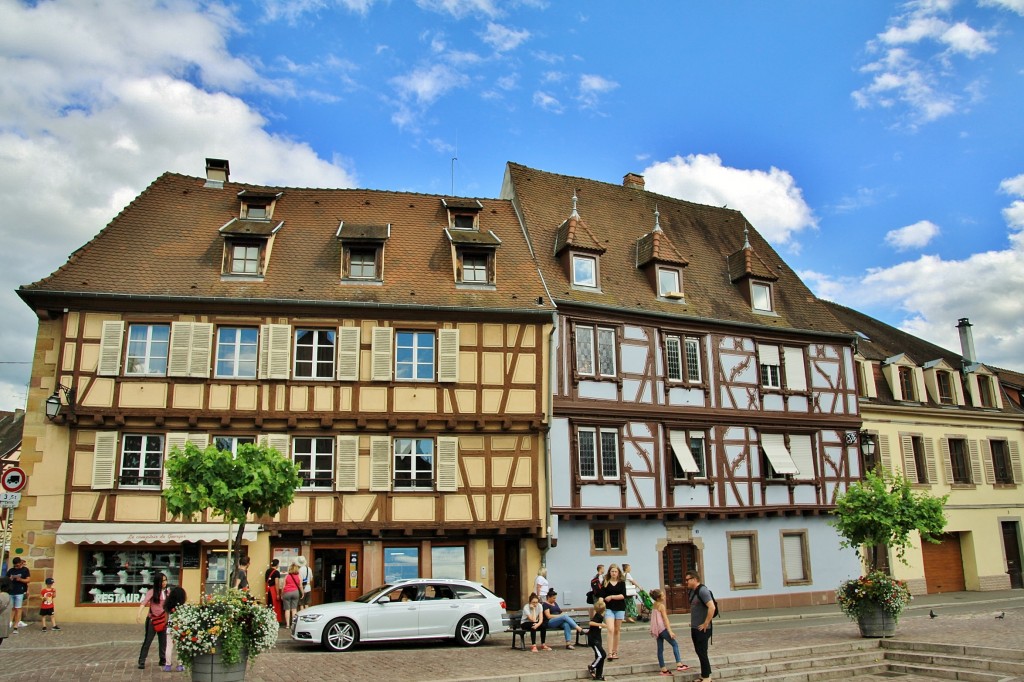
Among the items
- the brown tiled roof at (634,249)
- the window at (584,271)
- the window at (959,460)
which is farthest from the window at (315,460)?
the window at (959,460)

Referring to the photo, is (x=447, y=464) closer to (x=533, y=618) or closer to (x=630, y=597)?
(x=630, y=597)

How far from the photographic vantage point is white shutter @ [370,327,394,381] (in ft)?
72.9

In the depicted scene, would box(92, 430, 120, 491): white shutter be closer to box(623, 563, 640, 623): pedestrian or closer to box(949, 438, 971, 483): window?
box(623, 563, 640, 623): pedestrian

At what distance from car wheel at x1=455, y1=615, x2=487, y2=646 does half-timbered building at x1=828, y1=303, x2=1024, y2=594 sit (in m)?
17.3

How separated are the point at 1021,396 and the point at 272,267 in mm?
30058

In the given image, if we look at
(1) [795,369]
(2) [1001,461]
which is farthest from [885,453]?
(2) [1001,461]

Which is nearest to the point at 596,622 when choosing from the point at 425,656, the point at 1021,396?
the point at 425,656

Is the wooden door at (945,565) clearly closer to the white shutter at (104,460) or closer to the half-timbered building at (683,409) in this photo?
the half-timbered building at (683,409)

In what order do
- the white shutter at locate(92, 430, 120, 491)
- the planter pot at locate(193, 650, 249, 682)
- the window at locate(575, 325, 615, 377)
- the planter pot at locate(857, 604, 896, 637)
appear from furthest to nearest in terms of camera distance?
the window at locate(575, 325, 615, 377), the white shutter at locate(92, 430, 120, 491), the planter pot at locate(857, 604, 896, 637), the planter pot at locate(193, 650, 249, 682)

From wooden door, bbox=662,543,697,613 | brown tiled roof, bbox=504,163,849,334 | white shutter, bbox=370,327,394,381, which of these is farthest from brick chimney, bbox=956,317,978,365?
white shutter, bbox=370,327,394,381

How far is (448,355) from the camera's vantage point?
2266 centimetres

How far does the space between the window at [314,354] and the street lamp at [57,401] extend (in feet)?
17.3

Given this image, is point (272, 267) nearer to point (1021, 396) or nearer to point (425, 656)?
point (425, 656)

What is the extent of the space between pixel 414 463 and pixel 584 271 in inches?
313
